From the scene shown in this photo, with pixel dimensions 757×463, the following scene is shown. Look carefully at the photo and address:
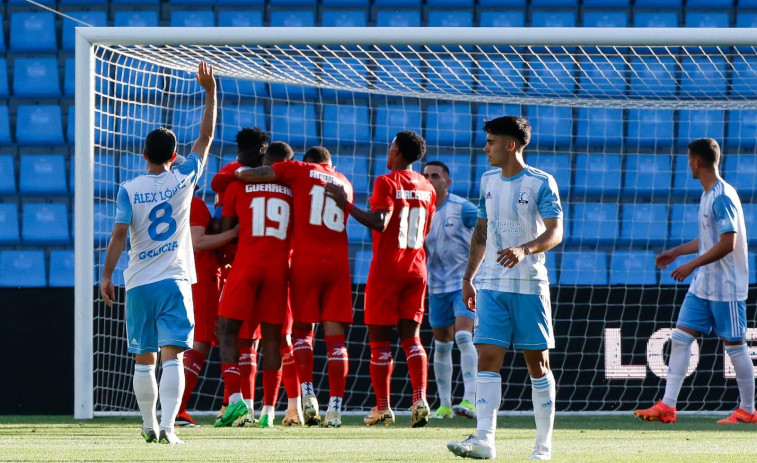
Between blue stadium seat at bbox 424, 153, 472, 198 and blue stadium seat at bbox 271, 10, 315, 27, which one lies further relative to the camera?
blue stadium seat at bbox 271, 10, 315, 27

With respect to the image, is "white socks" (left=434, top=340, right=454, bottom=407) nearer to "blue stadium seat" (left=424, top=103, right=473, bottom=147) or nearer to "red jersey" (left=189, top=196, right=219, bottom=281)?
"red jersey" (left=189, top=196, right=219, bottom=281)

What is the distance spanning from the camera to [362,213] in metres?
6.23

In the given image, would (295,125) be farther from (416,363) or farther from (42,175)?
(416,363)

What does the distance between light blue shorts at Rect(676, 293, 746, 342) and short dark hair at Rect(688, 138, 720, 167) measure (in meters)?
0.84

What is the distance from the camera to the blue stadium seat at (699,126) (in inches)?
458

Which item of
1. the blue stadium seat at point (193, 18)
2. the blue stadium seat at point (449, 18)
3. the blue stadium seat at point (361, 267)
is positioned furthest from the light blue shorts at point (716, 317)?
the blue stadium seat at point (193, 18)

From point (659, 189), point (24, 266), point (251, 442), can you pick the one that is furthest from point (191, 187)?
point (659, 189)

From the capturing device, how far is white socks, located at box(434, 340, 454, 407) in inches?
280

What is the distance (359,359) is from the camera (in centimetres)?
779

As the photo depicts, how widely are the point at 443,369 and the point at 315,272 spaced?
4.37 feet

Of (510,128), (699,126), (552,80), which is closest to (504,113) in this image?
(552,80)

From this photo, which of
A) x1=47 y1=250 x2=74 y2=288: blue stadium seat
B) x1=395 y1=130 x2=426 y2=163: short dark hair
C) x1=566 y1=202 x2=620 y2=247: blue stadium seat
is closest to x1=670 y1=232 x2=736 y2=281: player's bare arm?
x1=395 y1=130 x2=426 y2=163: short dark hair

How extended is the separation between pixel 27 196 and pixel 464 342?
6.59 metres

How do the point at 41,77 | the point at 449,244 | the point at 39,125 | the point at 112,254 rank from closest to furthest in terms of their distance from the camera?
the point at 112,254
the point at 449,244
the point at 39,125
the point at 41,77
